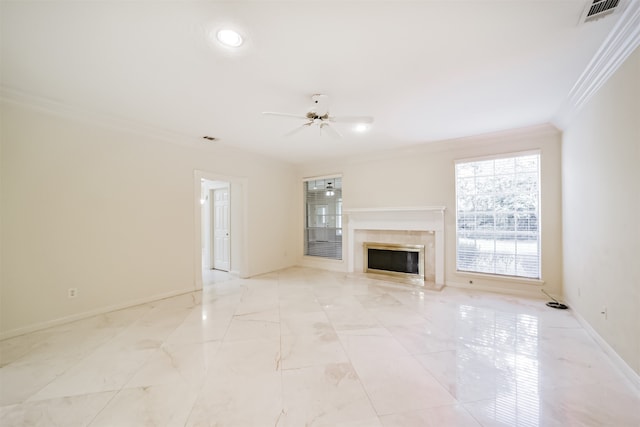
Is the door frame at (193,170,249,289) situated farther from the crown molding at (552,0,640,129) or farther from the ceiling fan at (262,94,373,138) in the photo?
the crown molding at (552,0,640,129)

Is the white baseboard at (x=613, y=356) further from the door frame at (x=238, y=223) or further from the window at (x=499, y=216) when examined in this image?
the door frame at (x=238, y=223)

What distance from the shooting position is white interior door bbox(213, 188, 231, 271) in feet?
18.6

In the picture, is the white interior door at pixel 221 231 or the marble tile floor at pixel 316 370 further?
the white interior door at pixel 221 231

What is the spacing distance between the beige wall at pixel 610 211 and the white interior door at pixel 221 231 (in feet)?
18.6

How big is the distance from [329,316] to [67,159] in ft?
12.0

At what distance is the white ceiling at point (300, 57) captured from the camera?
1.63 m

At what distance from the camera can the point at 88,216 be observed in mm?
3129

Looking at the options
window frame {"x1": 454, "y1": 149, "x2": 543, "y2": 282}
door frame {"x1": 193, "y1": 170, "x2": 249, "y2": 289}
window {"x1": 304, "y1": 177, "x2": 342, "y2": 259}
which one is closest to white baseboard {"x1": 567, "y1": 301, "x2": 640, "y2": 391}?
window frame {"x1": 454, "y1": 149, "x2": 543, "y2": 282}

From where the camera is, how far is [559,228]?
3611mm

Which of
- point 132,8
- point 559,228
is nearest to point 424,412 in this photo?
point 132,8

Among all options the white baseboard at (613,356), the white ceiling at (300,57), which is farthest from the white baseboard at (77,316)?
the white baseboard at (613,356)

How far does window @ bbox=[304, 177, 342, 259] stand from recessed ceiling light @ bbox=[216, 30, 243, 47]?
404 centimetres

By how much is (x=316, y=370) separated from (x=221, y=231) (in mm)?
4489

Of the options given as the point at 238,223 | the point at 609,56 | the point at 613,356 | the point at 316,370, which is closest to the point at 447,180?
the point at 609,56
